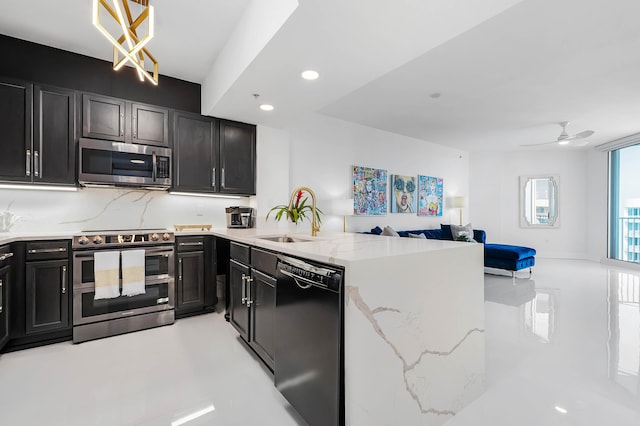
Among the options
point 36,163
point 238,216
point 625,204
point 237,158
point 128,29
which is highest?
point 128,29

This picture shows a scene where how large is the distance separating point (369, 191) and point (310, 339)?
4266 mm

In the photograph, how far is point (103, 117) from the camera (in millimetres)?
3115

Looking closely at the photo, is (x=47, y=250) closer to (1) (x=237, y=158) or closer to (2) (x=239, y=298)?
(2) (x=239, y=298)

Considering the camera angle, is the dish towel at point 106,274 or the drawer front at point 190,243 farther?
the drawer front at point 190,243

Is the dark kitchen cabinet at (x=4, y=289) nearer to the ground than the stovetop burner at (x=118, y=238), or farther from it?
nearer to the ground

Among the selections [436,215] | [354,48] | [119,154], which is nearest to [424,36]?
[354,48]

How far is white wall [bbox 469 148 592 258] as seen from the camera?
7.45 metres

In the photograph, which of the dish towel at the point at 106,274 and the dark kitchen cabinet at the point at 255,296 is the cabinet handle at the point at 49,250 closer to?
the dish towel at the point at 106,274

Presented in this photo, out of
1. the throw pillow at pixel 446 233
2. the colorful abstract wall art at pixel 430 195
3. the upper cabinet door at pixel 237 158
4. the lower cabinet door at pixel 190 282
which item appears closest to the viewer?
the lower cabinet door at pixel 190 282

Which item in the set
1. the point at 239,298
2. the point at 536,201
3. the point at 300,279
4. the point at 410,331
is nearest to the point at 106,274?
the point at 239,298

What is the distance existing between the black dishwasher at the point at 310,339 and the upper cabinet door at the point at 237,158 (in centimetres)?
224

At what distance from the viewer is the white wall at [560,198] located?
24.5ft

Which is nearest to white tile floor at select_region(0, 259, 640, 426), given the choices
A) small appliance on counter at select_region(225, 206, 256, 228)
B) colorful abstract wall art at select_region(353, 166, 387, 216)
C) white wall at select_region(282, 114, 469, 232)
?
small appliance on counter at select_region(225, 206, 256, 228)

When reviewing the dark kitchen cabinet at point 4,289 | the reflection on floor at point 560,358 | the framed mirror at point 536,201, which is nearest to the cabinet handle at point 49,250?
the dark kitchen cabinet at point 4,289
